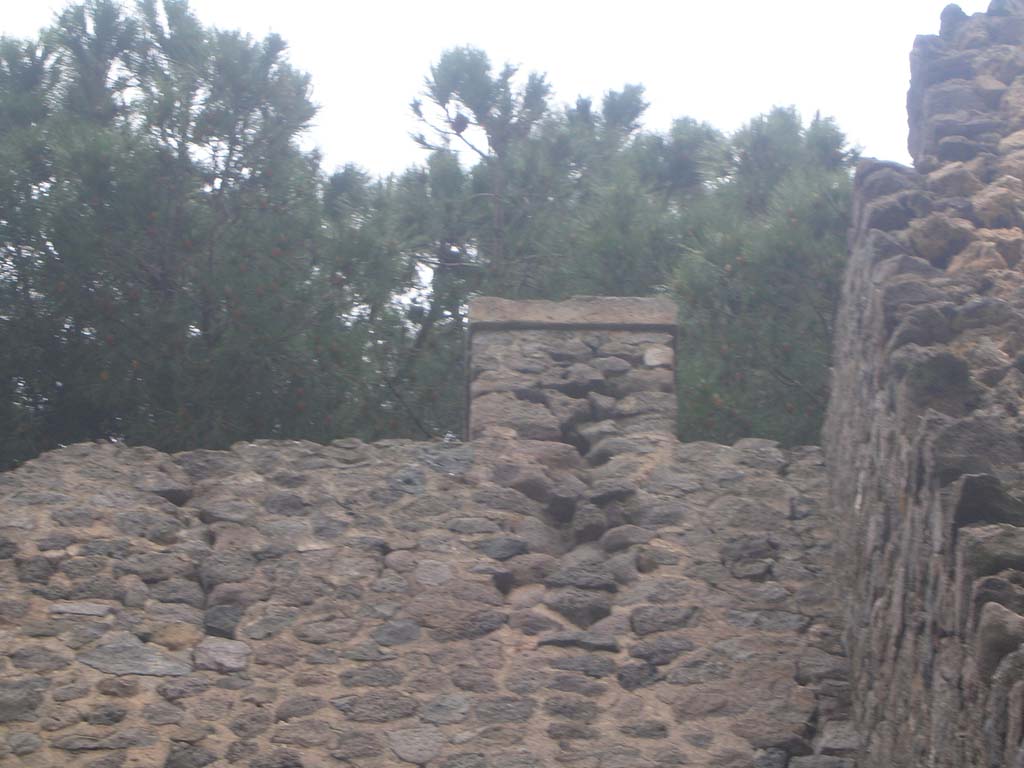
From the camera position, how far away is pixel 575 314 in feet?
21.5

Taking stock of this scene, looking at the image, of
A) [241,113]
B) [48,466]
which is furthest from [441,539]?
[241,113]

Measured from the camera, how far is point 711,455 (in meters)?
5.97

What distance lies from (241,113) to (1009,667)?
793cm

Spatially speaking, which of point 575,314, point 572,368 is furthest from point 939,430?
point 575,314

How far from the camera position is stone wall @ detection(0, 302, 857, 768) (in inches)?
184

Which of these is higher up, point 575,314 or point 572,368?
point 575,314

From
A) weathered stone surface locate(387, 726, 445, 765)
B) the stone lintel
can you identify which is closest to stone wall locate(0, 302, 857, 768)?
weathered stone surface locate(387, 726, 445, 765)

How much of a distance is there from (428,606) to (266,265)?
13.1 ft

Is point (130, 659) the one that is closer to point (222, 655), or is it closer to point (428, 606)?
point (222, 655)

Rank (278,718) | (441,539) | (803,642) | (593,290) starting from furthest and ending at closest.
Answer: (593,290) → (441,539) → (803,642) → (278,718)

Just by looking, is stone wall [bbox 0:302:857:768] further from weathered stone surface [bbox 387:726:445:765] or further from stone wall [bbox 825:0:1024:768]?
stone wall [bbox 825:0:1024:768]

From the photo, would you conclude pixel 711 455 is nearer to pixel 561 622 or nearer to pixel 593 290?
pixel 561 622

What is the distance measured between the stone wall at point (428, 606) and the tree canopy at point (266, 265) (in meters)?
2.50

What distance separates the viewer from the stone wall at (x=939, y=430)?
124 inches
